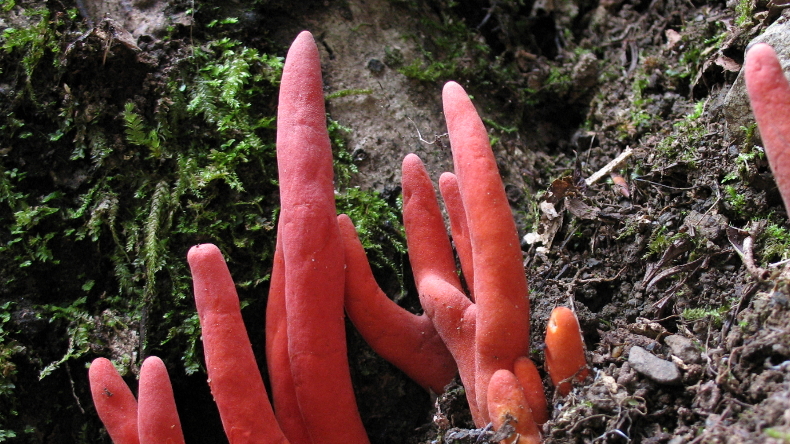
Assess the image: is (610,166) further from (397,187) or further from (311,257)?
(311,257)

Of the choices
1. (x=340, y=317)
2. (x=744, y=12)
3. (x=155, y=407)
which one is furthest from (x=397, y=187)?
(x=744, y=12)

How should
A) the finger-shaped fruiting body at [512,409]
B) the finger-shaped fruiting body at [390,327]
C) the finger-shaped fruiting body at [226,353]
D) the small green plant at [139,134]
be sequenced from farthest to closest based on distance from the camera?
the small green plant at [139,134], the finger-shaped fruiting body at [390,327], the finger-shaped fruiting body at [226,353], the finger-shaped fruiting body at [512,409]

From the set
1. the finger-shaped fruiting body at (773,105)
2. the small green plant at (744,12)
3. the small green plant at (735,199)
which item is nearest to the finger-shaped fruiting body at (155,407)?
the finger-shaped fruiting body at (773,105)

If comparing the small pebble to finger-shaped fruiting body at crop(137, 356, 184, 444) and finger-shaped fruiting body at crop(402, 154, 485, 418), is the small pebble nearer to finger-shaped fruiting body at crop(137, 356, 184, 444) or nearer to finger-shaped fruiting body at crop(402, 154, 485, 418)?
finger-shaped fruiting body at crop(402, 154, 485, 418)

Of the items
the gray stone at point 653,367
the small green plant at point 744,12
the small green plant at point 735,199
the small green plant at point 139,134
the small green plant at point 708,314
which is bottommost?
the gray stone at point 653,367

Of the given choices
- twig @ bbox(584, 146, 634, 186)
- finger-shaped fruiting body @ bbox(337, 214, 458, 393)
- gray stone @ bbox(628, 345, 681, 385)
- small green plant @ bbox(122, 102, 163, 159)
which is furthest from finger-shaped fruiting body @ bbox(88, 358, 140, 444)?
twig @ bbox(584, 146, 634, 186)

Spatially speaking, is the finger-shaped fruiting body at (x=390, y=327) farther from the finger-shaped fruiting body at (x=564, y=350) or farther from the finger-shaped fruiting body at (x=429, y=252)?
the finger-shaped fruiting body at (x=564, y=350)

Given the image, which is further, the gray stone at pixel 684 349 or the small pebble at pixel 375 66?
the small pebble at pixel 375 66

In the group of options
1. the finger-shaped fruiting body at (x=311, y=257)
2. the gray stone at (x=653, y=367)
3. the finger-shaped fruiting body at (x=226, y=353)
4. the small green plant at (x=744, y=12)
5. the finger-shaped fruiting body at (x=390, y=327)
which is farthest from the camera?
the small green plant at (x=744, y=12)
